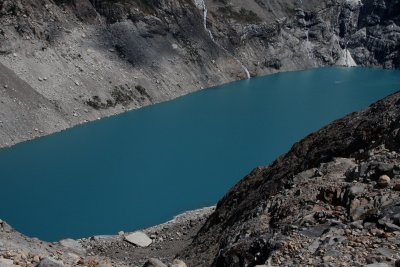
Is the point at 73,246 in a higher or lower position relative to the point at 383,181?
lower

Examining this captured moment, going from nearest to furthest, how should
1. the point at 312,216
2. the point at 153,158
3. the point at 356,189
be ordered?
1. the point at 312,216
2. the point at 356,189
3. the point at 153,158

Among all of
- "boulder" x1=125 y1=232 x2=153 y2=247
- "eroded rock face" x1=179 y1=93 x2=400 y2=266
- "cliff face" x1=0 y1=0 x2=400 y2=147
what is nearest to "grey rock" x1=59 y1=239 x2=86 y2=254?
"boulder" x1=125 y1=232 x2=153 y2=247

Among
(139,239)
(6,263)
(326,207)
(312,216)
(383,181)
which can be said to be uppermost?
(6,263)

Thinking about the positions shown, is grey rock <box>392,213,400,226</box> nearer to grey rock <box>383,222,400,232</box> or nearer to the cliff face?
grey rock <box>383,222,400,232</box>

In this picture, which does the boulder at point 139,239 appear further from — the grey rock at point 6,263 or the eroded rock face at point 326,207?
the grey rock at point 6,263

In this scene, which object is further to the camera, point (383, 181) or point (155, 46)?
point (155, 46)

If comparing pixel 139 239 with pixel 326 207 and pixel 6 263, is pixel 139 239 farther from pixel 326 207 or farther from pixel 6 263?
pixel 6 263

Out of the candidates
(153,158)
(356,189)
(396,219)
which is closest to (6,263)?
(396,219)

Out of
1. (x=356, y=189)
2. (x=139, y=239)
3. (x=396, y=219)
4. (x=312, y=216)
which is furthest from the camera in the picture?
(x=139, y=239)
